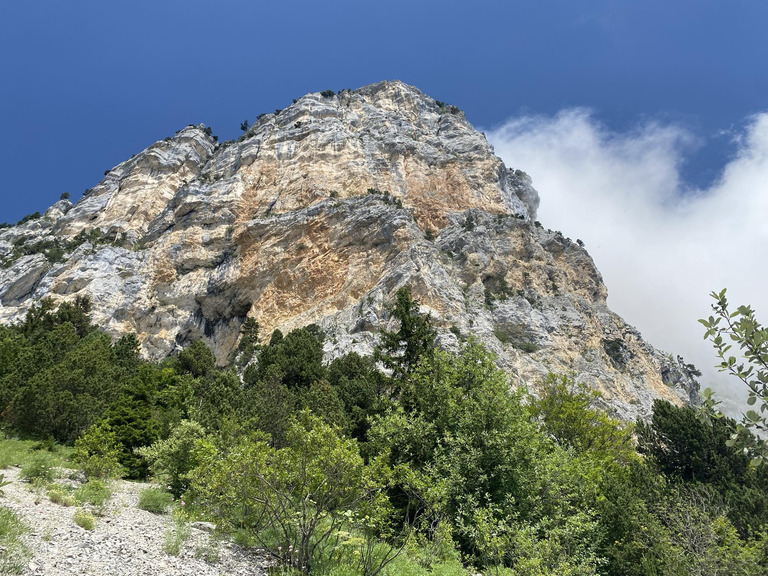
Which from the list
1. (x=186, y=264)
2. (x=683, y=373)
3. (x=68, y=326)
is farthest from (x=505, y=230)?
(x=68, y=326)

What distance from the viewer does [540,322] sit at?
69375mm

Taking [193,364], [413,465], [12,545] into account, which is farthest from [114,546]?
[193,364]

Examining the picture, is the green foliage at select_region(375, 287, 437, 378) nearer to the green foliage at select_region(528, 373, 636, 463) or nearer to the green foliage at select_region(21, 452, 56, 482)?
the green foliage at select_region(528, 373, 636, 463)

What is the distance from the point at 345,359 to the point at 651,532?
27.3 meters

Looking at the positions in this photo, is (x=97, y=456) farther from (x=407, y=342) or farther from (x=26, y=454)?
(x=407, y=342)

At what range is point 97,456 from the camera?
16531mm

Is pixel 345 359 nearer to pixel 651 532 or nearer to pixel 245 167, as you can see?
pixel 651 532

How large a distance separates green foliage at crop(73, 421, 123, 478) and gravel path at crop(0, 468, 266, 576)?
2.89m

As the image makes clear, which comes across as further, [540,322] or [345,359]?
[540,322]

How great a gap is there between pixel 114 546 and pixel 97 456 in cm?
823

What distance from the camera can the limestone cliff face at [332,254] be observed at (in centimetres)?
6556

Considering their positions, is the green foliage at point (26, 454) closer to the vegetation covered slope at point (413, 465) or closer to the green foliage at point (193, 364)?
the vegetation covered slope at point (413, 465)

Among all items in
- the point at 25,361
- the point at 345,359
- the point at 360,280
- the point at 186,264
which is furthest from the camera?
the point at 186,264

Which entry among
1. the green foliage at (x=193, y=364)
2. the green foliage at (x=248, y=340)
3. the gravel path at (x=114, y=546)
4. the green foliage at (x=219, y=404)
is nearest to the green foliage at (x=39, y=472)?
the gravel path at (x=114, y=546)
